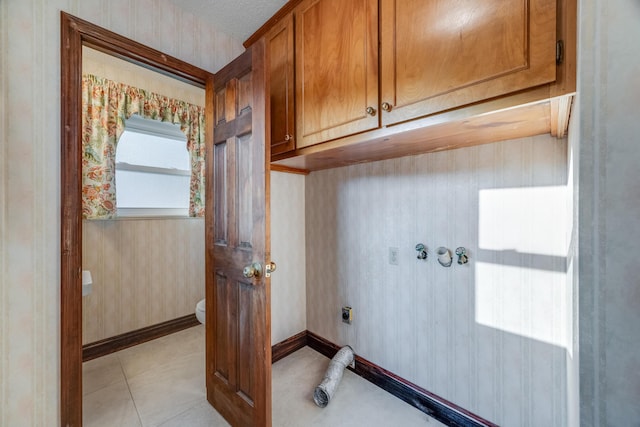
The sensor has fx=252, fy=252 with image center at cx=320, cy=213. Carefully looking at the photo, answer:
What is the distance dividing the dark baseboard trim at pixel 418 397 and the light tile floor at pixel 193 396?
42 millimetres

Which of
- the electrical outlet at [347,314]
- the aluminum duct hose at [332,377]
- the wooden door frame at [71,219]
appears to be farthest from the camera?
the electrical outlet at [347,314]

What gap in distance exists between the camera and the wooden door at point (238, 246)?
4.10 feet

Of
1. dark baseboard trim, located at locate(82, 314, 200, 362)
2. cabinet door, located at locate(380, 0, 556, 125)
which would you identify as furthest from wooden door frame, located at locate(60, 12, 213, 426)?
cabinet door, located at locate(380, 0, 556, 125)

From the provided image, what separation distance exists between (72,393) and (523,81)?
2.30 meters

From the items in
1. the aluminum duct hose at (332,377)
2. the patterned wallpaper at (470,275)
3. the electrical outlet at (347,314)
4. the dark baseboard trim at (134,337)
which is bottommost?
the dark baseboard trim at (134,337)

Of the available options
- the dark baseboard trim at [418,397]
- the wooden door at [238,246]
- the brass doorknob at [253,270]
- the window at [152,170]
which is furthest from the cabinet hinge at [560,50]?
the window at [152,170]

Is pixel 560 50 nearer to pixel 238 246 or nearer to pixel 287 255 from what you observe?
pixel 238 246

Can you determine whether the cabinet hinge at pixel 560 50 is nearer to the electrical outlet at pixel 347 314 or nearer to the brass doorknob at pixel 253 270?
the brass doorknob at pixel 253 270

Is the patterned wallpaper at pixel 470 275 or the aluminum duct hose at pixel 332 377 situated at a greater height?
the patterned wallpaper at pixel 470 275

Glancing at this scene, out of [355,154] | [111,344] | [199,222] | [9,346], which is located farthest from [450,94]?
[111,344]

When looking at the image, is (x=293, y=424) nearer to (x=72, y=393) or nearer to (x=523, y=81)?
(x=72, y=393)

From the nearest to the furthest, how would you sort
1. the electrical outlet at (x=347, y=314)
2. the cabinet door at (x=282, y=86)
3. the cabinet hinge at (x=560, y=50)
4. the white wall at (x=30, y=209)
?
the cabinet hinge at (x=560, y=50)
the white wall at (x=30, y=209)
the cabinet door at (x=282, y=86)
the electrical outlet at (x=347, y=314)

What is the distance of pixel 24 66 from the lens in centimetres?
116

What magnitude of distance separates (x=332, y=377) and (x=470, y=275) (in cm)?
113
